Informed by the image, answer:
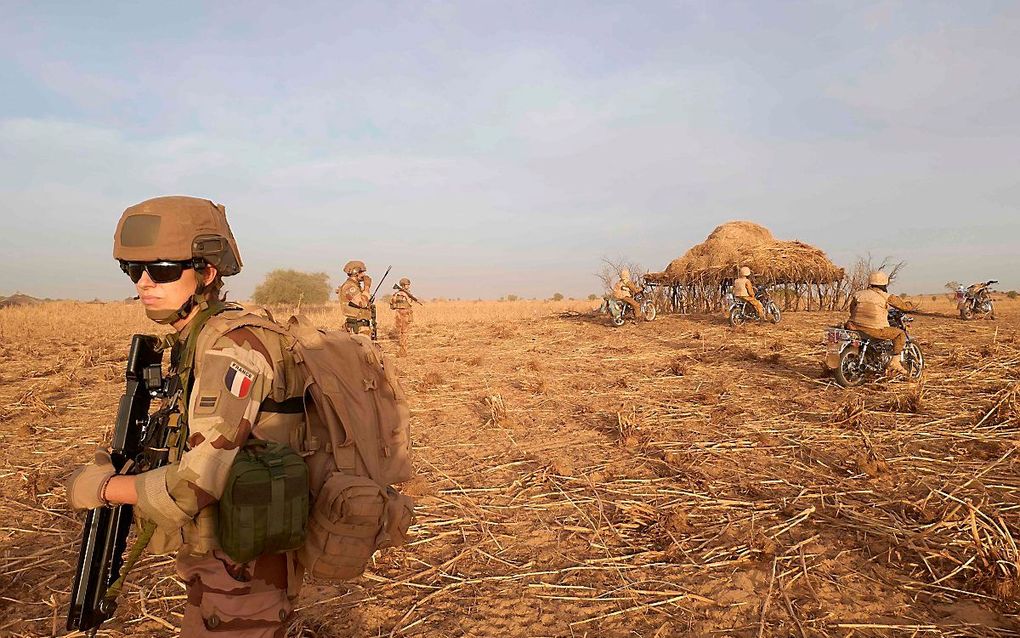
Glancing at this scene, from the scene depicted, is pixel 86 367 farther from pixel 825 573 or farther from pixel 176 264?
pixel 825 573

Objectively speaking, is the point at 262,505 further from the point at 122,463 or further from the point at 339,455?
the point at 122,463

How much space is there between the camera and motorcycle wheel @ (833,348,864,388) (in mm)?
8625

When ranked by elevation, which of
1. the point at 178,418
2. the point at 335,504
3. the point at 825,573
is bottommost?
the point at 825,573

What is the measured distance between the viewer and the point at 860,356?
8719mm

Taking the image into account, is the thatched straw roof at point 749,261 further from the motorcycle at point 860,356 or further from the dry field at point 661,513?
the motorcycle at point 860,356

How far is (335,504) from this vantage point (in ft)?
5.62

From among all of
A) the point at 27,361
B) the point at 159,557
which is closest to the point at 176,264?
the point at 159,557

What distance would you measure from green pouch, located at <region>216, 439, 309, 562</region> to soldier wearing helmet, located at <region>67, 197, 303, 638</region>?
0.06 meters

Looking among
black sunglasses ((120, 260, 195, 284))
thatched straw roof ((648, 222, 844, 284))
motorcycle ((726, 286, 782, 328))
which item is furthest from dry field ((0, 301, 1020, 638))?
thatched straw roof ((648, 222, 844, 284))

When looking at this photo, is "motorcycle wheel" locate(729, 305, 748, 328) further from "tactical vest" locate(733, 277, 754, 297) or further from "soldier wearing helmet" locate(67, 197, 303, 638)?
"soldier wearing helmet" locate(67, 197, 303, 638)

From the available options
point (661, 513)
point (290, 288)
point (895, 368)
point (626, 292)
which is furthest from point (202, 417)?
point (290, 288)

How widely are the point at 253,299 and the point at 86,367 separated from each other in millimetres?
36151

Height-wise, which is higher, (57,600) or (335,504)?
(335,504)

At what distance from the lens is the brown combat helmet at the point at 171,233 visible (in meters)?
1.85
